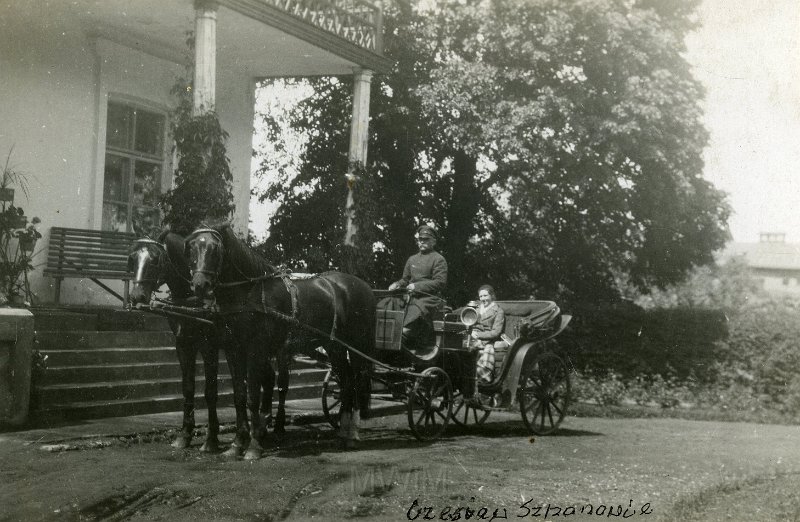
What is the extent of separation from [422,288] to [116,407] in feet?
11.7

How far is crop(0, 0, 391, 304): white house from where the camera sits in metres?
10.7

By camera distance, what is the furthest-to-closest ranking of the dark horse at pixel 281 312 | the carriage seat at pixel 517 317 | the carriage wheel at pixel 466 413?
1. the carriage seat at pixel 517 317
2. the carriage wheel at pixel 466 413
3. the dark horse at pixel 281 312

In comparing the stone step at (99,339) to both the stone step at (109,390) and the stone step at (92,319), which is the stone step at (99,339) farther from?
the stone step at (109,390)

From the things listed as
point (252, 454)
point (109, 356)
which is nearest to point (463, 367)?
point (252, 454)

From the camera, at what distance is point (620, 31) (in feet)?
47.9

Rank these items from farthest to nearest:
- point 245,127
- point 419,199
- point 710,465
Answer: point 419,199 < point 245,127 < point 710,465

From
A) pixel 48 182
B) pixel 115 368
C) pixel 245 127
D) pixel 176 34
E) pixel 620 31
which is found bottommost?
pixel 115 368

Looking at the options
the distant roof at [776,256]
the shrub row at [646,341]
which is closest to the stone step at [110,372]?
the shrub row at [646,341]

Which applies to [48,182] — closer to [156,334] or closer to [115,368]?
[156,334]

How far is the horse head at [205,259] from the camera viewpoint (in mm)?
6422

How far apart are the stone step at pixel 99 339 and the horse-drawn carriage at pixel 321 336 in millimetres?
2203

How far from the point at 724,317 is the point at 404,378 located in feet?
28.0

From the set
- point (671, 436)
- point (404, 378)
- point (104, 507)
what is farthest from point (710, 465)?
point (104, 507)
